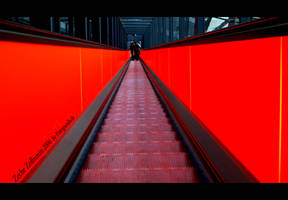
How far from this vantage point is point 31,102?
2.07 m

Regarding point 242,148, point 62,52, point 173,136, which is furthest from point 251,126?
point 62,52

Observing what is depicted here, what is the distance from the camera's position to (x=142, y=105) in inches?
213

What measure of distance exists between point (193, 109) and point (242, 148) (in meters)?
1.61

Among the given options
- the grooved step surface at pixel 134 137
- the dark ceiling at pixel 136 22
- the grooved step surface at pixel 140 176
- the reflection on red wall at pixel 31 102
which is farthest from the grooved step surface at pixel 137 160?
the dark ceiling at pixel 136 22

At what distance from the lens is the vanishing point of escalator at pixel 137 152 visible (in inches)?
97.5

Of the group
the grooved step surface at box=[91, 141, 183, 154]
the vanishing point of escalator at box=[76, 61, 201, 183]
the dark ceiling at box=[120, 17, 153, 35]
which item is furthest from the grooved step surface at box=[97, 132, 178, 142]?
the dark ceiling at box=[120, 17, 153, 35]

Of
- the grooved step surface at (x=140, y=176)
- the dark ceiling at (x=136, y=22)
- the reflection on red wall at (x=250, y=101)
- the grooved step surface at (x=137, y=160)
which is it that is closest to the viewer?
the reflection on red wall at (x=250, y=101)

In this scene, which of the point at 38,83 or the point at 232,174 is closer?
the point at 232,174

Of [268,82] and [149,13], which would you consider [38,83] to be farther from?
[268,82]

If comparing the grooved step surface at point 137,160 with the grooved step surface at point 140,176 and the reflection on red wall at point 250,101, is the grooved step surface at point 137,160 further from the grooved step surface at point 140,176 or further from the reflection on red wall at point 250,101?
the reflection on red wall at point 250,101

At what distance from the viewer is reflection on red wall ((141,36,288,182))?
1.59m

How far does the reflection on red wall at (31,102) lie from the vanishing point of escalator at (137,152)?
52 centimetres

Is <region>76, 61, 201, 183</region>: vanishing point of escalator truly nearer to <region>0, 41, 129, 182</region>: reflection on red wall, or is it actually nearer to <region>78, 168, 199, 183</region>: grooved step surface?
<region>78, 168, 199, 183</region>: grooved step surface
